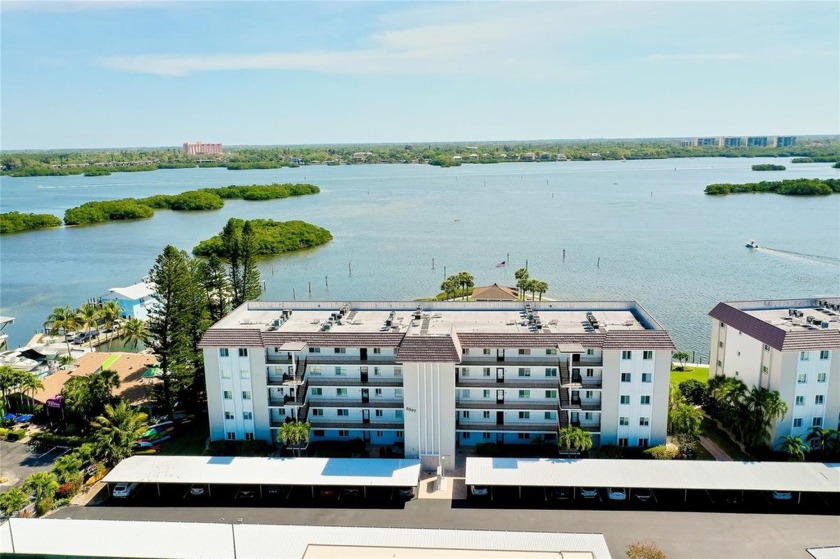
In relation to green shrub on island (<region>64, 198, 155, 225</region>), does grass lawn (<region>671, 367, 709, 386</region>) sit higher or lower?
lower

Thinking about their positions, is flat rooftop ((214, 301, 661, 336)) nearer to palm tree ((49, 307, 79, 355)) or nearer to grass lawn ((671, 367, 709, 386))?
grass lawn ((671, 367, 709, 386))

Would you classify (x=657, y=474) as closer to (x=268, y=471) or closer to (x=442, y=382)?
(x=442, y=382)

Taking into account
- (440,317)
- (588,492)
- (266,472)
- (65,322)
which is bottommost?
(588,492)

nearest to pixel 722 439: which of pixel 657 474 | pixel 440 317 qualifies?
pixel 657 474

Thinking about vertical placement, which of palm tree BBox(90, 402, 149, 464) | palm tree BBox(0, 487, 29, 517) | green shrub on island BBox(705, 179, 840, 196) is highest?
green shrub on island BBox(705, 179, 840, 196)

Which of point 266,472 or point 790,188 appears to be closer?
point 266,472

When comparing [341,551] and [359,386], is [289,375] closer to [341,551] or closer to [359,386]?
[359,386]

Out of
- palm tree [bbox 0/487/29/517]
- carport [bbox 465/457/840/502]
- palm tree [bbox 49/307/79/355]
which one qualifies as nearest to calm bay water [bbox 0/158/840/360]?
palm tree [bbox 49/307/79/355]
